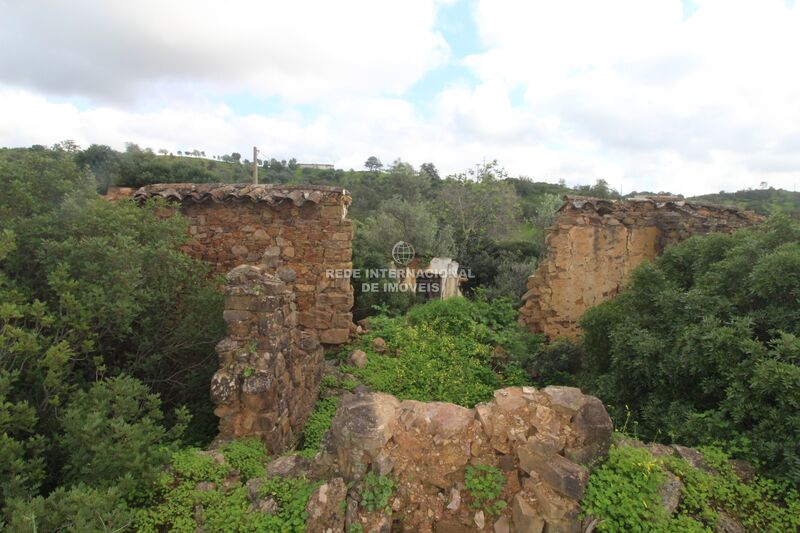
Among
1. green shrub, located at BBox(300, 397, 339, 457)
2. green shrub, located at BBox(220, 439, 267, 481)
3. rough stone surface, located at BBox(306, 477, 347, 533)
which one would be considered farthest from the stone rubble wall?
green shrub, located at BBox(300, 397, 339, 457)

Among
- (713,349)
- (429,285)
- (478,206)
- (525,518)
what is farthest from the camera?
(478,206)

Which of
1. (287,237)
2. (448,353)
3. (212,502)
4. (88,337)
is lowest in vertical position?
(448,353)

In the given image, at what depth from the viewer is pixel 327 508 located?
10.2ft

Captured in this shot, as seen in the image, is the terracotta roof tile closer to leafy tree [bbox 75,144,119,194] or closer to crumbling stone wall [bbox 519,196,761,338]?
crumbling stone wall [bbox 519,196,761,338]

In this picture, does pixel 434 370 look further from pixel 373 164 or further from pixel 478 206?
pixel 373 164

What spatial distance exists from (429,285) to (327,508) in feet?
33.2

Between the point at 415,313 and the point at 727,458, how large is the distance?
6398 mm

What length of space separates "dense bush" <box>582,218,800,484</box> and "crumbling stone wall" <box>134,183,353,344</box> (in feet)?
15.8

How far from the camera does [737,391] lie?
379 centimetres

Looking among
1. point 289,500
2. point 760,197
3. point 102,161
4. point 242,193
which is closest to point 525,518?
point 289,500

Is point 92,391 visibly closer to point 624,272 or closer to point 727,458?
point 727,458

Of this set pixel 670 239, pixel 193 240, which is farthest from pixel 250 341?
pixel 670 239

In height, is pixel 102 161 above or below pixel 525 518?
above

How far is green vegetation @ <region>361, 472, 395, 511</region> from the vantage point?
120 inches
